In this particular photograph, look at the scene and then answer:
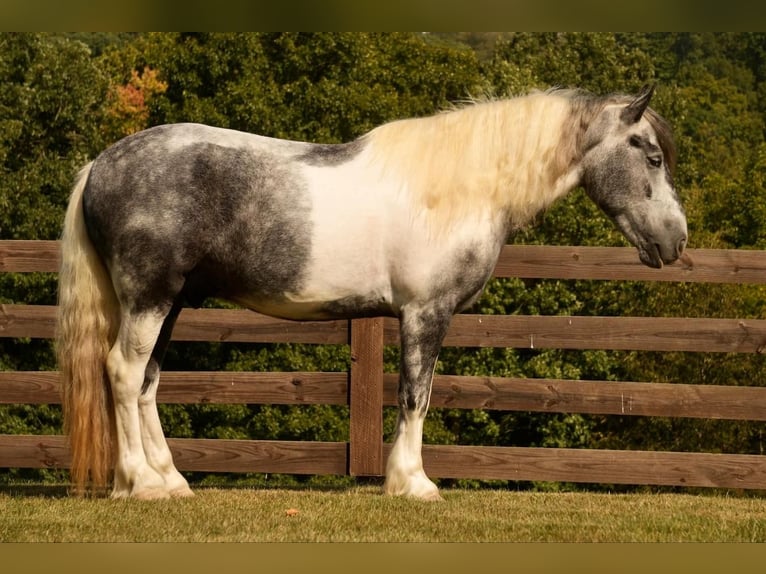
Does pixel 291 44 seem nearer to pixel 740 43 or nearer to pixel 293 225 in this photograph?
pixel 740 43

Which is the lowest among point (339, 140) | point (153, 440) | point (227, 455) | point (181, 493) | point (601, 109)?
point (227, 455)

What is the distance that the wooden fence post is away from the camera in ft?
22.2

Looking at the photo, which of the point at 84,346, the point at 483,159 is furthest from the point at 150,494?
the point at 483,159

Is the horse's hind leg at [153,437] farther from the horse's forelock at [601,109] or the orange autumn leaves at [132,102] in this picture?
the orange autumn leaves at [132,102]

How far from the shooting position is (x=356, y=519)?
5027mm

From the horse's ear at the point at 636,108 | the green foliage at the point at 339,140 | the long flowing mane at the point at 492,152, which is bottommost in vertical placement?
the green foliage at the point at 339,140

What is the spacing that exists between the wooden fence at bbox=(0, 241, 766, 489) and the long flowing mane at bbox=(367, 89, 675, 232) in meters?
1.12

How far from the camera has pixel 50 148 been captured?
2244cm

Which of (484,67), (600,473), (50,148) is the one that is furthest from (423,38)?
(600,473)

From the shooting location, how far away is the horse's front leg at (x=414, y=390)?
564cm

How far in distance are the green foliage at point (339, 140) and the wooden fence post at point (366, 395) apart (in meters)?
7.62

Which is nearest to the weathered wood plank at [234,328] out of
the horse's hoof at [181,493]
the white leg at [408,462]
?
the white leg at [408,462]

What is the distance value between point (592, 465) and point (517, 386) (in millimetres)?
684

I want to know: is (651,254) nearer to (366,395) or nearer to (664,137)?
(664,137)
